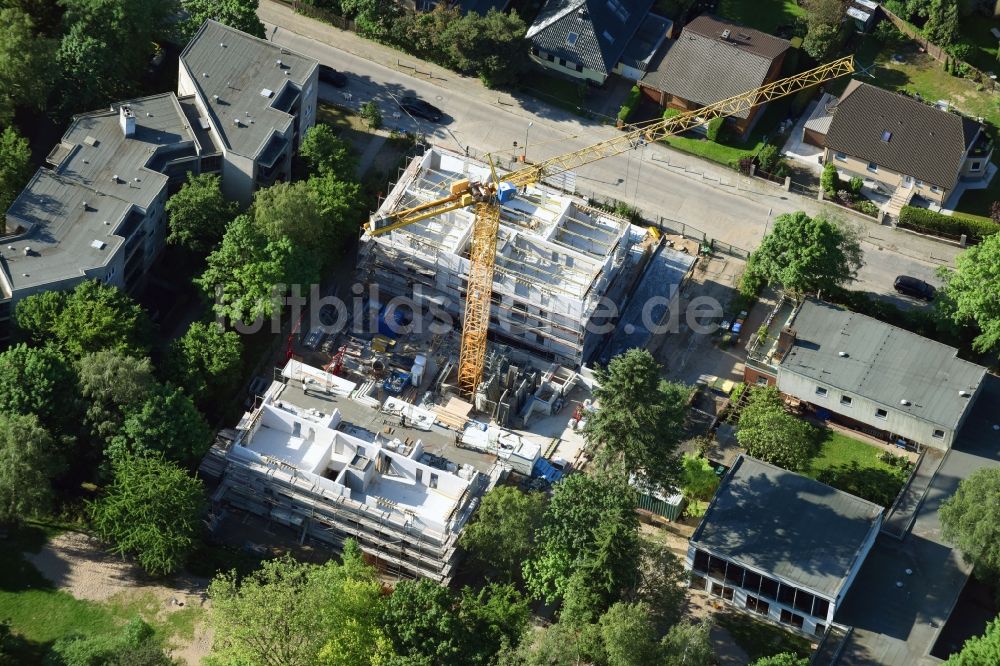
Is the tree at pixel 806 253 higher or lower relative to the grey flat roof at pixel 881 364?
higher

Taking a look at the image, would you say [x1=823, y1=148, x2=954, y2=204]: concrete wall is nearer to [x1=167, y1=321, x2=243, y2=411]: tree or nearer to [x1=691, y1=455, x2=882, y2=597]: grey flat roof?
[x1=691, y1=455, x2=882, y2=597]: grey flat roof

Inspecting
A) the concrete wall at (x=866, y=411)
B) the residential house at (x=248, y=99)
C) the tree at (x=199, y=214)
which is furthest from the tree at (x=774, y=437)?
the residential house at (x=248, y=99)

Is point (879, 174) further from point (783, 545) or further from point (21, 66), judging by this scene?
point (21, 66)

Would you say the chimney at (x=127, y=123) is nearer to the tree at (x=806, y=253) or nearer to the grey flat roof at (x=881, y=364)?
the tree at (x=806, y=253)

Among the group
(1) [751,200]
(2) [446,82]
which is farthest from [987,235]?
(2) [446,82]

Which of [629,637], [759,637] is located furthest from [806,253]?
[629,637]

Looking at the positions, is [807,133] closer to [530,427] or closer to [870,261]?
[870,261]
